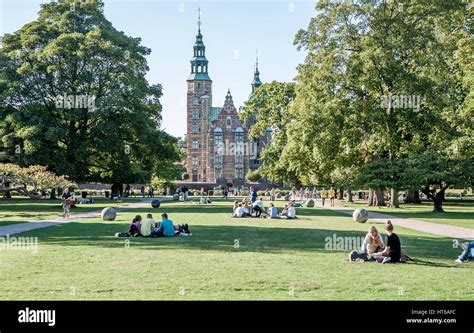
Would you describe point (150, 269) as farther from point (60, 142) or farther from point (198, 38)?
point (198, 38)

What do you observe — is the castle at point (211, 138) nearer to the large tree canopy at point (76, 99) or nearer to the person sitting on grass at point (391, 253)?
the large tree canopy at point (76, 99)

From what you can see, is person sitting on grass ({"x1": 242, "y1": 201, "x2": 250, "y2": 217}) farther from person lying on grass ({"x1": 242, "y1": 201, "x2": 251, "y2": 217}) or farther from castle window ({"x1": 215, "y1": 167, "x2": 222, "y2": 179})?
castle window ({"x1": 215, "y1": 167, "x2": 222, "y2": 179})

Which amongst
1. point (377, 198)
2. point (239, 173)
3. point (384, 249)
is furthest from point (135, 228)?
point (239, 173)

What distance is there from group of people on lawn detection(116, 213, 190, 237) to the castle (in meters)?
107

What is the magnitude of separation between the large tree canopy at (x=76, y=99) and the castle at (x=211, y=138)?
261ft

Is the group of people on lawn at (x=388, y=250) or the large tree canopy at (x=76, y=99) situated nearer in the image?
the group of people on lawn at (x=388, y=250)

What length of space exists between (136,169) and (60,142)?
6.88 m

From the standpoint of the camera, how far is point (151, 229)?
22.7m

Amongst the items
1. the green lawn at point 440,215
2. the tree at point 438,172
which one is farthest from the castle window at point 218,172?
the tree at point 438,172

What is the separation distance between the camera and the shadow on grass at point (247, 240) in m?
18.0

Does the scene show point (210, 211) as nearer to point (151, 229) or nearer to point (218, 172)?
point (151, 229)

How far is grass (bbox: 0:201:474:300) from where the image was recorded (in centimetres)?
1106

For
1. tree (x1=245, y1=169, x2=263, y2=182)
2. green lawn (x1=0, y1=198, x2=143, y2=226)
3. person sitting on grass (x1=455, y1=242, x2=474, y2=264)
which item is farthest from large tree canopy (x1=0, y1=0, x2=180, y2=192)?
tree (x1=245, y1=169, x2=263, y2=182)
